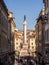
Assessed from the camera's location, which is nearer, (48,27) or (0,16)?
(48,27)

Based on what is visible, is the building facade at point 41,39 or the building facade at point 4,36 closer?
the building facade at point 4,36

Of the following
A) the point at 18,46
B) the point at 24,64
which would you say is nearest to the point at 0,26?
the point at 24,64

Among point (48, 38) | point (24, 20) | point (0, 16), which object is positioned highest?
point (24, 20)

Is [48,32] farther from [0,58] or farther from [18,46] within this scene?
[18,46]

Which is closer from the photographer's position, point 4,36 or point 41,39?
point 4,36

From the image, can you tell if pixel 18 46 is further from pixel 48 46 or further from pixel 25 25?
pixel 48 46

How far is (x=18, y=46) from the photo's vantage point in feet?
655

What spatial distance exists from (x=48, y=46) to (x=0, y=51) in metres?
7.75

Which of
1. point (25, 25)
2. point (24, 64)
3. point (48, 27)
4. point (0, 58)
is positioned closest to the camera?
point (48, 27)

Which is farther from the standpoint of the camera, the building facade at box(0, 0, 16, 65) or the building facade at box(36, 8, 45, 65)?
the building facade at box(36, 8, 45, 65)

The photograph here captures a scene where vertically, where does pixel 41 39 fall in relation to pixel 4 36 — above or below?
above

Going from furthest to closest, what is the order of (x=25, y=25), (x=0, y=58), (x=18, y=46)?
(x=18, y=46) → (x=25, y=25) → (x=0, y=58)

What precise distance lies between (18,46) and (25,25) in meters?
76.2

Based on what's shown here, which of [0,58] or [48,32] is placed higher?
[48,32]
